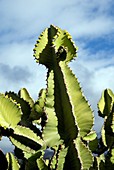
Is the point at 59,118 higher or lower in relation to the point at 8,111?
lower

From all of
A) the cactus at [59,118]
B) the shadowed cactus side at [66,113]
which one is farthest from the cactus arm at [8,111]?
the shadowed cactus side at [66,113]

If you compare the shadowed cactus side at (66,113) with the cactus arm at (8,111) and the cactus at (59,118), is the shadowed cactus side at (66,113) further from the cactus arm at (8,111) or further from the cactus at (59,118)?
the cactus arm at (8,111)

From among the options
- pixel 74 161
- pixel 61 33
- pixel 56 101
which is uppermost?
pixel 61 33

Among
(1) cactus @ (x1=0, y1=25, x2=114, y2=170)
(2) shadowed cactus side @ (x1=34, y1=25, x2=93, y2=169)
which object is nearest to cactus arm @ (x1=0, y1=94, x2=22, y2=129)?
(1) cactus @ (x1=0, y1=25, x2=114, y2=170)

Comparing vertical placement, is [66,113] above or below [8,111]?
below

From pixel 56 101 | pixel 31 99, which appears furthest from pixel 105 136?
pixel 56 101

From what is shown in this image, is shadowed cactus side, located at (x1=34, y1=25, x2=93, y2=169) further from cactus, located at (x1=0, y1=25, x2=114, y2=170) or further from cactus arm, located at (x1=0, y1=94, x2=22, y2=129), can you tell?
cactus arm, located at (x1=0, y1=94, x2=22, y2=129)

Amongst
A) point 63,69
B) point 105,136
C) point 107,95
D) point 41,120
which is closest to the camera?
point 63,69

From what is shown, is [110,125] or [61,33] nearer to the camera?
[61,33]

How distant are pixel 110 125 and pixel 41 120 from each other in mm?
864

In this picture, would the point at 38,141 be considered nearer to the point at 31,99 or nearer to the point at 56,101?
the point at 56,101

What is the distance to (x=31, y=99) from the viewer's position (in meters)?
5.23

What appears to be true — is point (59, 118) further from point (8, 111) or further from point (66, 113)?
point (8, 111)

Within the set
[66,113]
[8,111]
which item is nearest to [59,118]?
[66,113]
